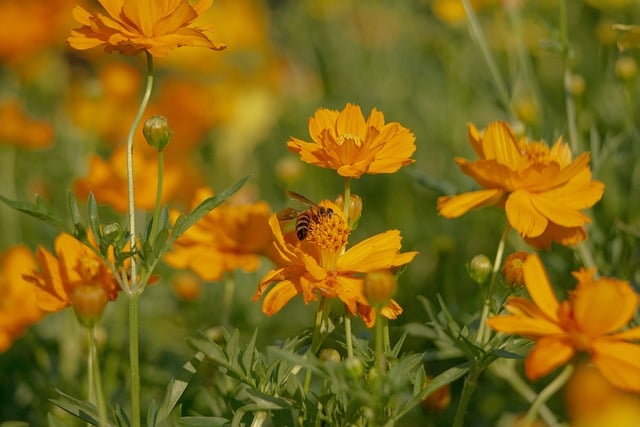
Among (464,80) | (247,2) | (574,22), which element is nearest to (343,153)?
(464,80)

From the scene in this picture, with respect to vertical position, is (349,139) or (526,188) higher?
(349,139)

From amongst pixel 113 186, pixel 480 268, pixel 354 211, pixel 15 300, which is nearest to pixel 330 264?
pixel 354 211

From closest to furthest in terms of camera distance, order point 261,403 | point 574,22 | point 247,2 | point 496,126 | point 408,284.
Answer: point 261,403, point 496,126, point 408,284, point 574,22, point 247,2

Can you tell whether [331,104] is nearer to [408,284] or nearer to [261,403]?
[408,284]

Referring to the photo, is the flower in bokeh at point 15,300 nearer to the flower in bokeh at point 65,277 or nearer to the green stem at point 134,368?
the flower in bokeh at point 65,277

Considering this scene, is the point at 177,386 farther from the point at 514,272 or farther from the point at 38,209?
the point at 514,272

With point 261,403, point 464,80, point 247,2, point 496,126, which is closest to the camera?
point 261,403
